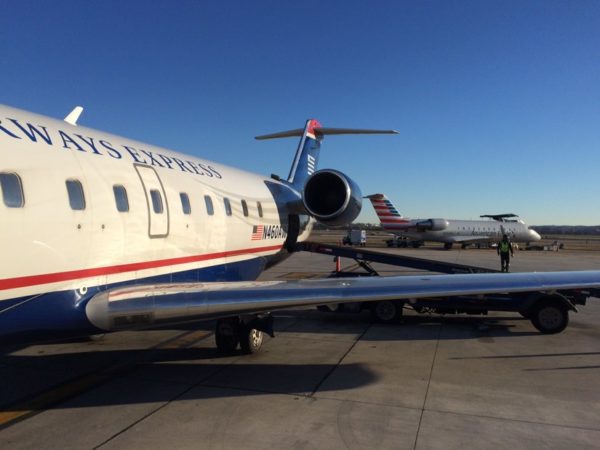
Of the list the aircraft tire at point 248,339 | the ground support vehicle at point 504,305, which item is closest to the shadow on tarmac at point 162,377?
the aircraft tire at point 248,339

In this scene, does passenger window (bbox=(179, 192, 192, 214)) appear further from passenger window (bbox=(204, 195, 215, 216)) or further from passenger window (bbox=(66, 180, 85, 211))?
passenger window (bbox=(66, 180, 85, 211))

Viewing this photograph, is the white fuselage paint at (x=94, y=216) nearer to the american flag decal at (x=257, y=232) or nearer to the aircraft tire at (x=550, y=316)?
the american flag decal at (x=257, y=232)

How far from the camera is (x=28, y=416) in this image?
5219mm

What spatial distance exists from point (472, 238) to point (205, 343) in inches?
1706

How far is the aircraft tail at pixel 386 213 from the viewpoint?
46.9 meters

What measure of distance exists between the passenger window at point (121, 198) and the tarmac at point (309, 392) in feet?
7.88

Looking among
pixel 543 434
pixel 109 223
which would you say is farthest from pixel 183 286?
pixel 543 434

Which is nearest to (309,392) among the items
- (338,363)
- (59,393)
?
(338,363)

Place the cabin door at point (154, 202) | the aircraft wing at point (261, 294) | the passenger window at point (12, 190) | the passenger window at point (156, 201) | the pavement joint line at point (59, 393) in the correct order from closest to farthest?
the passenger window at point (12, 190) → the aircraft wing at point (261, 294) → the pavement joint line at point (59, 393) → the cabin door at point (154, 202) → the passenger window at point (156, 201)

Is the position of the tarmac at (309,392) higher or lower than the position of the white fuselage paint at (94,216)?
lower

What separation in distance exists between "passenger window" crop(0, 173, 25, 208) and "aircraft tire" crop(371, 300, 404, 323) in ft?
25.8

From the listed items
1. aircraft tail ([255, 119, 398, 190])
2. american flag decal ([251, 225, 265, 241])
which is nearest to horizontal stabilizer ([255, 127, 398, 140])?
aircraft tail ([255, 119, 398, 190])

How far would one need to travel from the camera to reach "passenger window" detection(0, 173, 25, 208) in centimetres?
429

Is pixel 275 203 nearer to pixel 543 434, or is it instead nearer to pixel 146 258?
pixel 146 258
